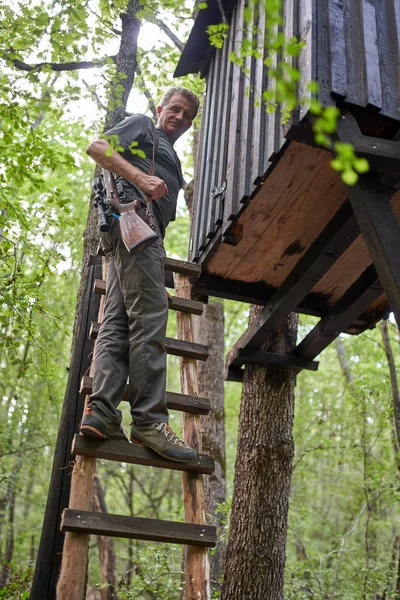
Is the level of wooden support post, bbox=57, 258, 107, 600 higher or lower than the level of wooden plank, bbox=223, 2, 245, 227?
lower

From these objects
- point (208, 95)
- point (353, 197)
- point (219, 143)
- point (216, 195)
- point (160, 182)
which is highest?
point (208, 95)

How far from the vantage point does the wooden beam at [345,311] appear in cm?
453

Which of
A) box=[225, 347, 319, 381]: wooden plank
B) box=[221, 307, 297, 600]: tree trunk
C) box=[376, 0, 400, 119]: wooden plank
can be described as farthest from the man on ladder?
box=[221, 307, 297, 600]: tree trunk

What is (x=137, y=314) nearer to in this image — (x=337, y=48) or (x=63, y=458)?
(x=63, y=458)

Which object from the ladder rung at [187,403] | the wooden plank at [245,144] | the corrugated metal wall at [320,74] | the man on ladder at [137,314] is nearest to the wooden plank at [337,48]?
the corrugated metal wall at [320,74]

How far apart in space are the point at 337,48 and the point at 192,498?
2.62m

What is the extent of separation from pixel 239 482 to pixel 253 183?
260cm

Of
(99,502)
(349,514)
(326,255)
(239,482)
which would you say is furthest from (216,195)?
(349,514)

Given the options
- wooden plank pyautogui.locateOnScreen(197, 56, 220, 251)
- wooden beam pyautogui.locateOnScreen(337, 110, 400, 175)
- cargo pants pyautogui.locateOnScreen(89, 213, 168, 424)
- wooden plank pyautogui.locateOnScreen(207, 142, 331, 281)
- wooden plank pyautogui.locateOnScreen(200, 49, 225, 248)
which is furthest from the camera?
wooden plank pyautogui.locateOnScreen(197, 56, 220, 251)

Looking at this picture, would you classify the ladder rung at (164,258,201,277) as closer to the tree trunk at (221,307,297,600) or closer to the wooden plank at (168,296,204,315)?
the wooden plank at (168,296,204,315)

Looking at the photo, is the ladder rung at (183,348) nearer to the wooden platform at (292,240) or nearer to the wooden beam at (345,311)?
the wooden platform at (292,240)

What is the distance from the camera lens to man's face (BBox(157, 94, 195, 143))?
4.30m

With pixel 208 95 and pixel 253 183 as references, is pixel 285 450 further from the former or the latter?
pixel 208 95

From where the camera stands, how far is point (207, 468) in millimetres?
3428
